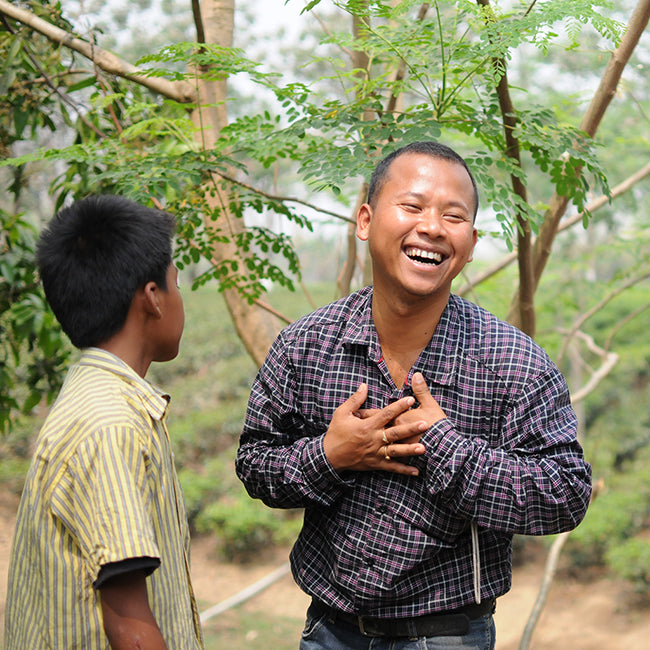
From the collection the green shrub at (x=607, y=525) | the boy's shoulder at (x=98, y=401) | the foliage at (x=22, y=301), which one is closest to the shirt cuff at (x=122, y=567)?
the boy's shoulder at (x=98, y=401)

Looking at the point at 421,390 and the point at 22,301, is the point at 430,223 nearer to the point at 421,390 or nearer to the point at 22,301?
the point at 421,390

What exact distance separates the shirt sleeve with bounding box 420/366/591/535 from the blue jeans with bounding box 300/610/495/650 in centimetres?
28

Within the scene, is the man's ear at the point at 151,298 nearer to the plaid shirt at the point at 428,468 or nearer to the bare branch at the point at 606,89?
the plaid shirt at the point at 428,468

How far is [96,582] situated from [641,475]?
896 cm

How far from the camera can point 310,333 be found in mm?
1981

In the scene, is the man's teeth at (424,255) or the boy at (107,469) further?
the man's teeth at (424,255)

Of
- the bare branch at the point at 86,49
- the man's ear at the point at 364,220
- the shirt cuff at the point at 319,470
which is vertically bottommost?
the shirt cuff at the point at 319,470

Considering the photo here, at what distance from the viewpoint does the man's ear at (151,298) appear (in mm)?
1562

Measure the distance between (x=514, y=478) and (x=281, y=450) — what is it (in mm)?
542

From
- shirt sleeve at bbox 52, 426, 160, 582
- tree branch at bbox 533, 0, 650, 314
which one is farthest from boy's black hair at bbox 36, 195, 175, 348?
tree branch at bbox 533, 0, 650, 314

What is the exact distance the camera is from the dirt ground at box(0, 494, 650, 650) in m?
7.75

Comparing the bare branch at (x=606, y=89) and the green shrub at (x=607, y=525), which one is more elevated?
the bare branch at (x=606, y=89)

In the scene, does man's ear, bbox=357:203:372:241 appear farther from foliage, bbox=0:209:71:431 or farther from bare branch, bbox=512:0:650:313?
foliage, bbox=0:209:71:431

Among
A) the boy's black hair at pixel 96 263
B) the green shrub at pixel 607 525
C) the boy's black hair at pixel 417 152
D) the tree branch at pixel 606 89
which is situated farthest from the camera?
the green shrub at pixel 607 525
